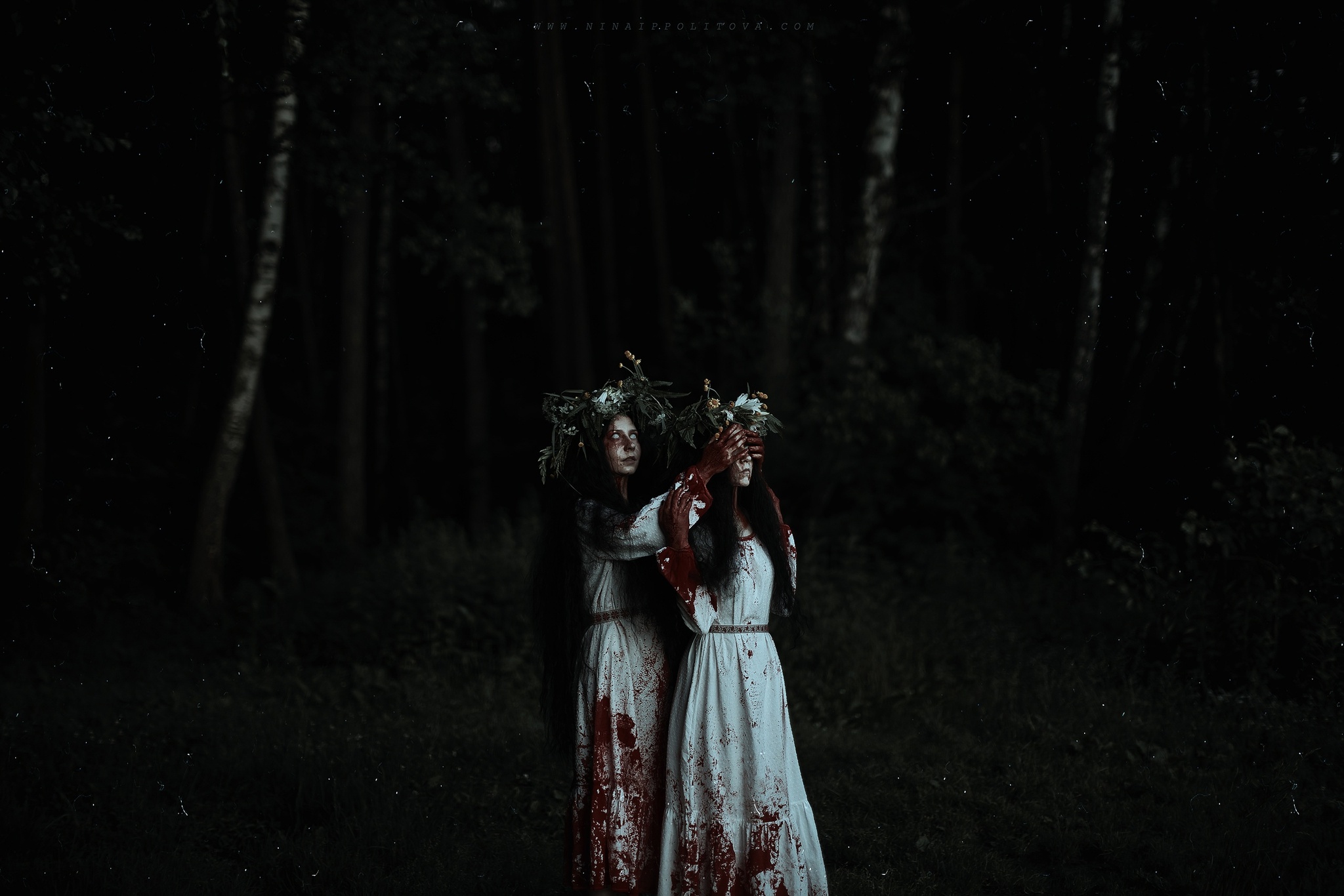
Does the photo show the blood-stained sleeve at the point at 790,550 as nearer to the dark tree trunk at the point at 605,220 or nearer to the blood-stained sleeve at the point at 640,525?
the blood-stained sleeve at the point at 640,525

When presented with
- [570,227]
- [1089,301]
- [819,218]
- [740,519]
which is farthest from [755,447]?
[819,218]

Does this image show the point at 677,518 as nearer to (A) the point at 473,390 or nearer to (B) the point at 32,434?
(B) the point at 32,434

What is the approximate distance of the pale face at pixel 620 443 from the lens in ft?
15.3

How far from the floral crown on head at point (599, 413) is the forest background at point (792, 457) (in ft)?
6.91

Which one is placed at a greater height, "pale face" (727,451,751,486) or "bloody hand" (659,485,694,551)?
"pale face" (727,451,751,486)

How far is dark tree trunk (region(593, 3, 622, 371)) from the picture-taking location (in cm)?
1964

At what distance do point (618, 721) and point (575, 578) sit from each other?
24.9 inches

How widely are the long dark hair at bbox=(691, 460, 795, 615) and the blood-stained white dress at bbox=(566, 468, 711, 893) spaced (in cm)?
15

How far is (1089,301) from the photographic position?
11727mm

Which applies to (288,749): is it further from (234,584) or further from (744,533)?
(234,584)

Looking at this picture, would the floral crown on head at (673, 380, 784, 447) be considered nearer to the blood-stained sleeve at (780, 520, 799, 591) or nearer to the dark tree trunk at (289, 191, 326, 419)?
the blood-stained sleeve at (780, 520, 799, 591)

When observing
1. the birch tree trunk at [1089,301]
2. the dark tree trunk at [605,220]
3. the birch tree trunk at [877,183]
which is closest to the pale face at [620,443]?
the birch tree trunk at [877,183]

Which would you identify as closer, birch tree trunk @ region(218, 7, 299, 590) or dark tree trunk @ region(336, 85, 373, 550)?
birch tree trunk @ region(218, 7, 299, 590)

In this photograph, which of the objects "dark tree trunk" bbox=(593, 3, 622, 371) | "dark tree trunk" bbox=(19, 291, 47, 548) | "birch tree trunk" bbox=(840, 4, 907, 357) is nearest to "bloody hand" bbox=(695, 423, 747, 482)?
"birch tree trunk" bbox=(840, 4, 907, 357)
